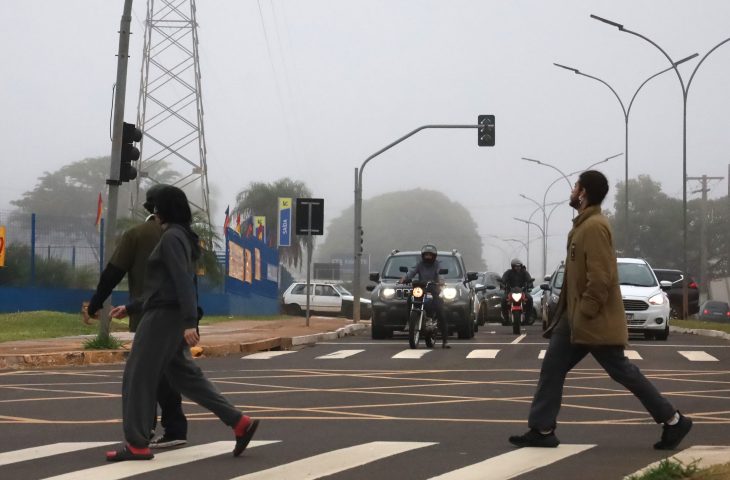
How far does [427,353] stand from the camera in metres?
22.6

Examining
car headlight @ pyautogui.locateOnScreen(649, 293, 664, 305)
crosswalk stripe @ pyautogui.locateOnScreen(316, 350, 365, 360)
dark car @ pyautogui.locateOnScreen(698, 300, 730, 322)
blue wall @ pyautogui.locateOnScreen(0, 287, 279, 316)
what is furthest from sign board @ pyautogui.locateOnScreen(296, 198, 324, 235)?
dark car @ pyautogui.locateOnScreen(698, 300, 730, 322)

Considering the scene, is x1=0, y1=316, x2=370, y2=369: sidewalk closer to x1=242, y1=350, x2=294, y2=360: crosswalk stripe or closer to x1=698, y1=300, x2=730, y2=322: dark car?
x1=242, y1=350, x2=294, y2=360: crosswalk stripe

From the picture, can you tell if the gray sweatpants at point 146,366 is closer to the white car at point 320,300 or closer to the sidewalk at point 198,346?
the sidewalk at point 198,346

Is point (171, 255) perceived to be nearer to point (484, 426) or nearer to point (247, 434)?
point (247, 434)

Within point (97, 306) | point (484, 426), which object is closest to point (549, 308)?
point (484, 426)

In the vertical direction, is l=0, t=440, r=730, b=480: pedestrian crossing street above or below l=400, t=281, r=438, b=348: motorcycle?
below

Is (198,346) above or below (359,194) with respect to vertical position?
below

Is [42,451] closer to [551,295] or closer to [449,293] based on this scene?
[449,293]

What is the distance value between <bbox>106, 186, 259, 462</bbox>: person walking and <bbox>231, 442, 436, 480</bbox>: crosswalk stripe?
56 centimetres

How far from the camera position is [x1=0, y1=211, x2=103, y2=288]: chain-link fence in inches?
1307

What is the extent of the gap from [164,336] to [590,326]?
2.85m

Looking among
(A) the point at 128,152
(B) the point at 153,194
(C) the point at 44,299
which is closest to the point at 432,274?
(A) the point at 128,152

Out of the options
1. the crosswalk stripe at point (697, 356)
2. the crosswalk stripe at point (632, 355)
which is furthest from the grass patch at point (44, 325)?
the crosswalk stripe at point (697, 356)

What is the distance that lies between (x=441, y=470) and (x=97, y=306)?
268cm
